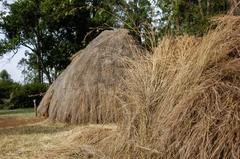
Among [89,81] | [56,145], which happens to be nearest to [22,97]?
[89,81]

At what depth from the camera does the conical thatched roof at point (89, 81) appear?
1134 cm

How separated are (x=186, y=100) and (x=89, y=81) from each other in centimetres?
725

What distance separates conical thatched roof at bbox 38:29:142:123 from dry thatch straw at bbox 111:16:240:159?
5140 millimetres

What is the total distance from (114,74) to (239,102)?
23.3ft

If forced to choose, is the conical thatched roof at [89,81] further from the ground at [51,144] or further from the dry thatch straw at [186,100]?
the dry thatch straw at [186,100]

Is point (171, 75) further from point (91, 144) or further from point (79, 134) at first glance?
point (79, 134)

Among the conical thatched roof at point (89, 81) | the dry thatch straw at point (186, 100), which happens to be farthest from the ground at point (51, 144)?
the conical thatched roof at point (89, 81)

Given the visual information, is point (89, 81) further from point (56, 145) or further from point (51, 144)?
point (56, 145)

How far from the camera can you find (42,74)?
29297 millimetres

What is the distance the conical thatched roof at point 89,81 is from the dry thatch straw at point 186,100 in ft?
16.9

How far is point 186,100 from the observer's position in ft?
15.8

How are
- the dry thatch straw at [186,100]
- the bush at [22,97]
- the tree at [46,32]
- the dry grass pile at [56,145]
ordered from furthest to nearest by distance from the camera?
the tree at [46,32], the bush at [22,97], the dry grass pile at [56,145], the dry thatch straw at [186,100]

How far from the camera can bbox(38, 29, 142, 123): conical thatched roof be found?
1134 centimetres

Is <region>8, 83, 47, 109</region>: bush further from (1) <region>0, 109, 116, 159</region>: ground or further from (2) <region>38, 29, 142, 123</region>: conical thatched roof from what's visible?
(1) <region>0, 109, 116, 159</region>: ground
